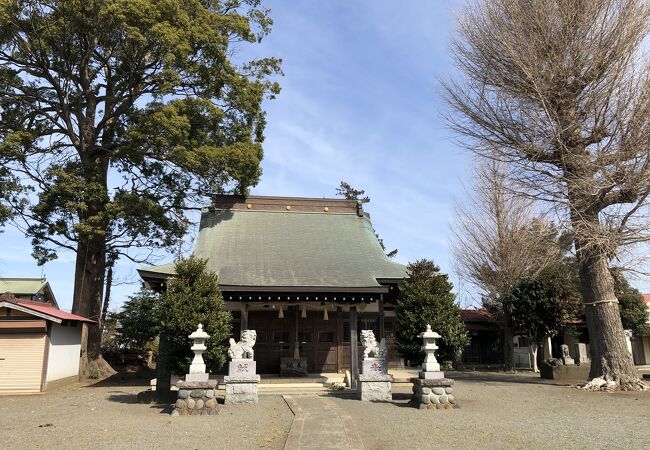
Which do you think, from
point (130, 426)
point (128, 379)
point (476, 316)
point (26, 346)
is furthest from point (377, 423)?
point (476, 316)

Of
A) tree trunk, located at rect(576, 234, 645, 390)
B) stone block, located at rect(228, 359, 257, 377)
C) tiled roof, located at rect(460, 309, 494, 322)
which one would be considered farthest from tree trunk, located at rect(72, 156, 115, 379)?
tiled roof, located at rect(460, 309, 494, 322)

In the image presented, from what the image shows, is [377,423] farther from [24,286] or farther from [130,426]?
[24,286]

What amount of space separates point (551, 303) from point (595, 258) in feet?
22.0

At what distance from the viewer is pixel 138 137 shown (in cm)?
1639

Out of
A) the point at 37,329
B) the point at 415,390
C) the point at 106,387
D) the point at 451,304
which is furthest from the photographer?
the point at 106,387

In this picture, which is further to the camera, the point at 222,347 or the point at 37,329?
the point at 37,329

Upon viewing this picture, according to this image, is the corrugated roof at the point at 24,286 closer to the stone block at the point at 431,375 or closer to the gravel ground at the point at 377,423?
the gravel ground at the point at 377,423

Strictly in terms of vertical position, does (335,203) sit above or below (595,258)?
above

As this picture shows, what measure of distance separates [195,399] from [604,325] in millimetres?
11291

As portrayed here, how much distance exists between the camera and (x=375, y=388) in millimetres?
11062

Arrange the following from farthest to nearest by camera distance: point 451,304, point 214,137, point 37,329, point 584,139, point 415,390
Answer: point 214,137 < point 37,329 < point 584,139 < point 451,304 < point 415,390

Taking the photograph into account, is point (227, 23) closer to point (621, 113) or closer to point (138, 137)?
point (138, 137)

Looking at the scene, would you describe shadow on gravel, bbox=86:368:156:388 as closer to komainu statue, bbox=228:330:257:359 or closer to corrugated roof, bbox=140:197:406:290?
corrugated roof, bbox=140:197:406:290

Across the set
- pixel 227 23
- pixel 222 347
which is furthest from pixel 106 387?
pixel 227 23
